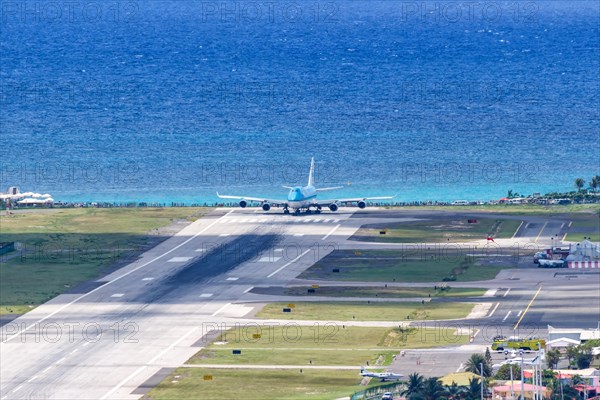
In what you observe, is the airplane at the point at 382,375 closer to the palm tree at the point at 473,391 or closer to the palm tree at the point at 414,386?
the palm tree at the point at 414,386

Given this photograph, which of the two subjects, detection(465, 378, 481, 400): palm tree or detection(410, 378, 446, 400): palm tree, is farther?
detection(465, 378, 481, 400): palm tree

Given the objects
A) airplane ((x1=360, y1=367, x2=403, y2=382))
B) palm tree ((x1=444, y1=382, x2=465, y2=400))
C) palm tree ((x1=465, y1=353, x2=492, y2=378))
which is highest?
palm tree ((x1=465, y1=353, x2=492, y2=378))

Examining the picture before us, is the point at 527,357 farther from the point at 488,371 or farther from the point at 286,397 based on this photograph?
the point at 286,397

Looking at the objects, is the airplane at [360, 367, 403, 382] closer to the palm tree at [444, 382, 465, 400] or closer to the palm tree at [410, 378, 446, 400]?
the palm tree at [444, 382, 465, 400]

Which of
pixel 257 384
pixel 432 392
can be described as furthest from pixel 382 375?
pixel 432 392

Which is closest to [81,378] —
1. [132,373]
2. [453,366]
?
[132,373]

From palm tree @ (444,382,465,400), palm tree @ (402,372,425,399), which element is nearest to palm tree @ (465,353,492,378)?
palm tree @ (402,372,425,399)

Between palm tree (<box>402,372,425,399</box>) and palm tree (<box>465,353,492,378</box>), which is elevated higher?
palm tree (<box>465,353,492,378</box>)
